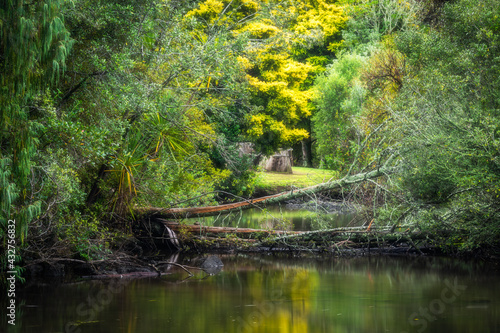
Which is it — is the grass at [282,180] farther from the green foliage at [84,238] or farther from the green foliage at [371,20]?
the green foliage at [84,238]

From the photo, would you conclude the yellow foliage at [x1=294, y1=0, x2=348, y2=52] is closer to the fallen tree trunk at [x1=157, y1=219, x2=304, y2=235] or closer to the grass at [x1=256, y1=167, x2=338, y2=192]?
the grass at [x1=256, y1=167, x2=338, y2=192]

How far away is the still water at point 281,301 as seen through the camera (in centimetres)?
857

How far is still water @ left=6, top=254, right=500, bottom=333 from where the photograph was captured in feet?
28.1

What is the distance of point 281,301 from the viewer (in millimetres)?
10359

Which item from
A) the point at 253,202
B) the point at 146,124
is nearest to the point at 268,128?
the point at 253,202

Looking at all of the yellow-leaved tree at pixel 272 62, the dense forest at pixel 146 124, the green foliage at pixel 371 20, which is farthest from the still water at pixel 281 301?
the green foliage at pixel 371 20

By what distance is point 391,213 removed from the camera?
570 inches

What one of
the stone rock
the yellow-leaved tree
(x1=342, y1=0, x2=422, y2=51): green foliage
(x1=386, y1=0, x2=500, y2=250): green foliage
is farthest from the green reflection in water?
(x1=342, y1=0, x2=422, y2=51): green foliage

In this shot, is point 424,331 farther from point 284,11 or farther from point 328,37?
point 328,37

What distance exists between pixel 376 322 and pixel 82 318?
470 centimetres

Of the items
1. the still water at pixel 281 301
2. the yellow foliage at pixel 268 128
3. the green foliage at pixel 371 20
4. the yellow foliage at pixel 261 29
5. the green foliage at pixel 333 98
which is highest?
the green foliage at pixel 371 20

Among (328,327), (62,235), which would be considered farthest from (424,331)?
(62,235)

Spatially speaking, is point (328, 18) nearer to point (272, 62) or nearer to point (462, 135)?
point (272, 62)

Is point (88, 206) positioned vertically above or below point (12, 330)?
above
